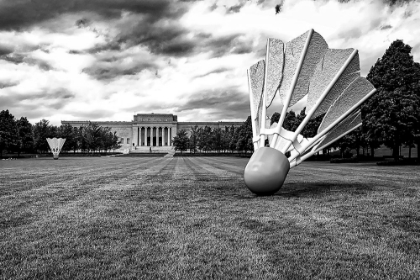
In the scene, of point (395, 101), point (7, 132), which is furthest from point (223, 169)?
point (7, 132)

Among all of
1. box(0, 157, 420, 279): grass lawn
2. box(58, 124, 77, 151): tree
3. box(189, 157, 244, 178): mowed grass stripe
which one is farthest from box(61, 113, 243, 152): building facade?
box(0, 157, 420, 279): grass lawn

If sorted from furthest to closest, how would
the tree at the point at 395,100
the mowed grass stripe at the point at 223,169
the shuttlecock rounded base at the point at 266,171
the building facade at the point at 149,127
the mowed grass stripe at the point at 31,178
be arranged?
the building facade at the point at 149,127 < the tree at the point at 395,100 < the mowed grass stripe at the point at 223,169 < the mowed grass stripe at the point at 31,178 < the shuttlecock rounded base at the point at 266,171

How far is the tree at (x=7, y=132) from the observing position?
44.7 m

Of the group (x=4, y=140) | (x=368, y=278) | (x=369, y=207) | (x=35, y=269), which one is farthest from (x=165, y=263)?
(x=4, y=140)

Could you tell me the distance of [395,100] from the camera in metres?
21.9

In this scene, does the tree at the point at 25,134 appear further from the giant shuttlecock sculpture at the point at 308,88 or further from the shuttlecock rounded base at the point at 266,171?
the shuttlecock rounded base at the point at 266,171

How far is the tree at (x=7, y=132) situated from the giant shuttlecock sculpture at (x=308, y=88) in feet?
146

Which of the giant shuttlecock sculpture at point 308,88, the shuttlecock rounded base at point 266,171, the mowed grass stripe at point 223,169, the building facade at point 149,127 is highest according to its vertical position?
the building facade at point 149,127

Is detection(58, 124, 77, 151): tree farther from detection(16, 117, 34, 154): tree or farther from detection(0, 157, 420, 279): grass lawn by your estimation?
detection(0, 157, 420, 279): grass lawn

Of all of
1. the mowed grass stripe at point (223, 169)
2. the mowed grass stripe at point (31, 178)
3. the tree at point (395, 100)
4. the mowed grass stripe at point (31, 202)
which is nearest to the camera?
the mowed grass stripe at point (31, 202)

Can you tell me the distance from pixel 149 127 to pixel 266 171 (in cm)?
9949

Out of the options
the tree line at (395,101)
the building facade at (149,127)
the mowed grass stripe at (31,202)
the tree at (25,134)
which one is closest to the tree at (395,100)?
the tree line at (395,101)

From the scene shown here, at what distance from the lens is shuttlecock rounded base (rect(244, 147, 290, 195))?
727cm

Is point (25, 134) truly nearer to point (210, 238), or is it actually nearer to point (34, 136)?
point (34, 136)
